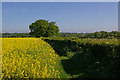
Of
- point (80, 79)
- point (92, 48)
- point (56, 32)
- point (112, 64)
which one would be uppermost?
point (56, 32)

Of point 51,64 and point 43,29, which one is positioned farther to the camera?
point 43,29

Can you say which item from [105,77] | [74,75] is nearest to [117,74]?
[105,77]

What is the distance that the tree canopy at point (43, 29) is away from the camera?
1825 inches

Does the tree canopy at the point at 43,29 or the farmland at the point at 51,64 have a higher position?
the tree canopy at the point at 43,29

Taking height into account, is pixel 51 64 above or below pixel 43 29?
below

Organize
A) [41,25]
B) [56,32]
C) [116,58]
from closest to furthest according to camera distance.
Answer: [116,58] < [41,25] < [56,32]

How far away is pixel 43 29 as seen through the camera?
46188 millimetres

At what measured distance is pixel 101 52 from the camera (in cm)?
823

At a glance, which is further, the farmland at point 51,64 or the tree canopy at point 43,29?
the tree canopy at point 43,29

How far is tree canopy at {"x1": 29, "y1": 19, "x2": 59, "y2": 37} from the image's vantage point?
152 feet

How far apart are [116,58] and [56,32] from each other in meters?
43.7

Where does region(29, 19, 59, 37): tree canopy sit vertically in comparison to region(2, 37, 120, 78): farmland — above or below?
above

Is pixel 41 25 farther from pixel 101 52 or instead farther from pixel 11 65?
pixel 11 65

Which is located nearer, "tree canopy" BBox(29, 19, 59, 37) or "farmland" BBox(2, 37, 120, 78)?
"farmland" BBox(2, 37, 120, 78)
